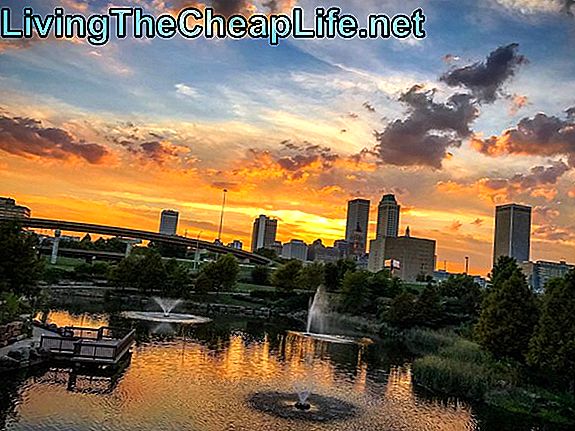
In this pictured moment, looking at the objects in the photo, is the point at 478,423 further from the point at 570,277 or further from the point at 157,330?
the point at 157,330

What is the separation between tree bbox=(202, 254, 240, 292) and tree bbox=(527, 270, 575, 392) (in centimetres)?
6046

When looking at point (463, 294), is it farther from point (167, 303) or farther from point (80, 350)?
point (80, 350)

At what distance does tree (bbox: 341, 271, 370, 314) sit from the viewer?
77125mm

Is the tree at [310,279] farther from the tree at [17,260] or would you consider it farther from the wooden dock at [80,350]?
the wooden dock at [80,350]

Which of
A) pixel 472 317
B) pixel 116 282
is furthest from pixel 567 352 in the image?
pixel 116 282

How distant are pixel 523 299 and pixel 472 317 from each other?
3084cm

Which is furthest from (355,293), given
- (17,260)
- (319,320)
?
(17,260)

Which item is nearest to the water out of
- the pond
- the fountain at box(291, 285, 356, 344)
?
the fountain at box(291, 285, 356, 344)

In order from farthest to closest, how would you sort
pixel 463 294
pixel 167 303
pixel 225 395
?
pixel 167 303 → pixel 463 294 → pixel 225 395

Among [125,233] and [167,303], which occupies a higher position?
[125,233]

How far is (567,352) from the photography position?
97.5ft

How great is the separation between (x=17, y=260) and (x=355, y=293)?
48308 millimetres

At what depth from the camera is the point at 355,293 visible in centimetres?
7750

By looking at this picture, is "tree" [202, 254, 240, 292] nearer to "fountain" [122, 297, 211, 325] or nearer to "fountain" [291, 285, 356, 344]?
"fountain" [291, 285, 356, 344]
